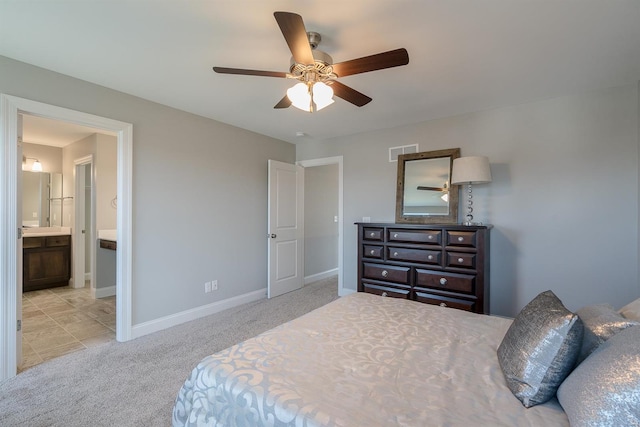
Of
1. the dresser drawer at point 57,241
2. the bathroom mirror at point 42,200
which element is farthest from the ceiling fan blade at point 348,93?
the bathroom mirror at point 42,200

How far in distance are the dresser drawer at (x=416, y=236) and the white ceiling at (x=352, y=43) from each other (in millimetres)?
1418

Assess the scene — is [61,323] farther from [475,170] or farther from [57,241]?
[475,170]

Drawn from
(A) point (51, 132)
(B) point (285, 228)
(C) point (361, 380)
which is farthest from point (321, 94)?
(A) point (51, 132)

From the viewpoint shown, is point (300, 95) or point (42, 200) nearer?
point (300, 95)

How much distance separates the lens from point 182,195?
133 inches

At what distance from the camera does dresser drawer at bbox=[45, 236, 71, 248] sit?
470 cm

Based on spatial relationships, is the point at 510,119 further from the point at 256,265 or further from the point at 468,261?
the point at 256,265

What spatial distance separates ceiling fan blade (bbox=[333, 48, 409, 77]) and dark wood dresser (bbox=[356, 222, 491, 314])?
189 centimetres

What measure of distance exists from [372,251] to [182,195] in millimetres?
2358

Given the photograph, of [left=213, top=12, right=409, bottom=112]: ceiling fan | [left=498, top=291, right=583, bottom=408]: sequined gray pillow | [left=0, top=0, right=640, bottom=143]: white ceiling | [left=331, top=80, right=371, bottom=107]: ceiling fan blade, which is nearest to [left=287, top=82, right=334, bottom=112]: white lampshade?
[left=213, top=12, right=409, bottom=112]: ceiling fan

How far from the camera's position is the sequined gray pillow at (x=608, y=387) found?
75cm

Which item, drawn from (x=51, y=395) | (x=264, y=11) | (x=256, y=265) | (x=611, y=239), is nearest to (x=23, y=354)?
(x=51, y=395)

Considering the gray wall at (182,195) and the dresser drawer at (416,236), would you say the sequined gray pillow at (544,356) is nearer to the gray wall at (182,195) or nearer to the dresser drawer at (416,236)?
the dresser drawer at (416,236)

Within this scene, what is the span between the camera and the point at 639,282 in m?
2.64
